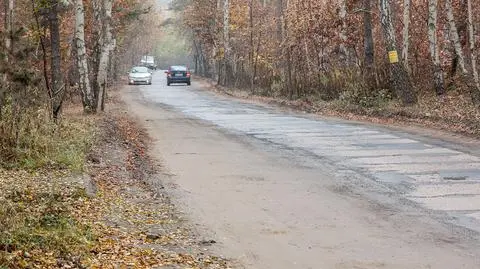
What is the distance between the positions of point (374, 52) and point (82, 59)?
12633 mm

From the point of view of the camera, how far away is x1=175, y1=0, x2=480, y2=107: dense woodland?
21422mm

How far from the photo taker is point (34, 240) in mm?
5957

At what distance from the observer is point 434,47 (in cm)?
2156

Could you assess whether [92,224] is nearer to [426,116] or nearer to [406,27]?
[426,116]

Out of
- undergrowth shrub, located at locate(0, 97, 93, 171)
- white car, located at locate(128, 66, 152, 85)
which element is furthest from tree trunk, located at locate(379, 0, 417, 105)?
white car, located at locate(128, 66, 152, 85)

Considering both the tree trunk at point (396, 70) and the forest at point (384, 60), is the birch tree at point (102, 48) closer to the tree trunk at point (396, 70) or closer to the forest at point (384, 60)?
the forest at point (384, 60)

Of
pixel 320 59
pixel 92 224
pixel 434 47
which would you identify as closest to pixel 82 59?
pixel 434 47

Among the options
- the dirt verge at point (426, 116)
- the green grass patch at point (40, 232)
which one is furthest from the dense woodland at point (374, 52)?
the green grass patch at point (40, 232)

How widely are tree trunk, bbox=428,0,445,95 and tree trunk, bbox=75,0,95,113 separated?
11.4m

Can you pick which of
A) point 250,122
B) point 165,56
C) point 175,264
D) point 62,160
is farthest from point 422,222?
point 165,56

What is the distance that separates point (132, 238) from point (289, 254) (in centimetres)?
168

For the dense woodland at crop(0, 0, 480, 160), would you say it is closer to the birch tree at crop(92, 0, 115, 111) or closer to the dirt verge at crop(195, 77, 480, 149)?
the birch tree at crop(92, 0, 115, 111)

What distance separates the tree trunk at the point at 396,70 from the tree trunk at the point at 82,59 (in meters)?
9.91

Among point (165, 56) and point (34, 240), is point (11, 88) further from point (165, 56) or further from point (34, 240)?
point (165, 56)
